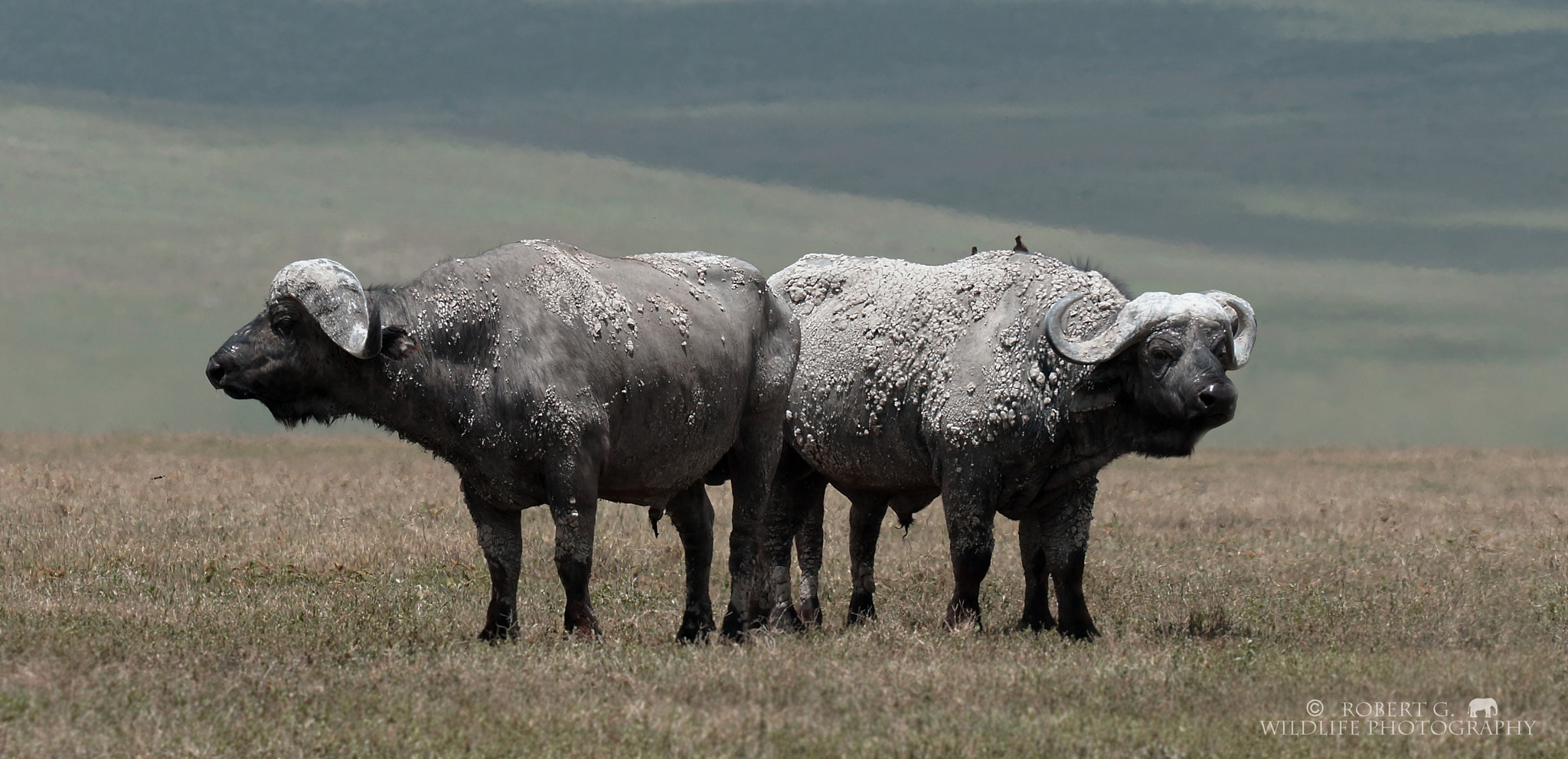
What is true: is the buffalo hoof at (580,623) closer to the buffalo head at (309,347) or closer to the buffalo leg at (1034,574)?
the buffalo head at (309,347)

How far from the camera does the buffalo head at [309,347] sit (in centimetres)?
983

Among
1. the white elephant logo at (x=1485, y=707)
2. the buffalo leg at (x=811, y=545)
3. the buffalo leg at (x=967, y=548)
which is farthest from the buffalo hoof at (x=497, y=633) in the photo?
the white elephant logo at (x=1485, y=707)

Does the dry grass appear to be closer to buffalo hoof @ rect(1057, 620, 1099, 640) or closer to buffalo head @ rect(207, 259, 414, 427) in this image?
buffalo hoof @ rect(1057, 620, 1099, 640)

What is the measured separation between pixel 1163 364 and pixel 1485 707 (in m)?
3.23

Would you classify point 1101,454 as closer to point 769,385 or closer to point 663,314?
point 769,385

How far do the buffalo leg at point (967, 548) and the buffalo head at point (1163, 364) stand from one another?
1145mm

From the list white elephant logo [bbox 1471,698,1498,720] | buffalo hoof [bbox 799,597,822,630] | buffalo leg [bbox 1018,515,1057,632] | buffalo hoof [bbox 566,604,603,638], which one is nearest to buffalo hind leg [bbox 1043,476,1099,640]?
buffalo leg [bbox 1018,515,1057,632]

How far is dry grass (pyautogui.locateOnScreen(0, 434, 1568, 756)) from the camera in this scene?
802 cm

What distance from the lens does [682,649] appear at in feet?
34.5

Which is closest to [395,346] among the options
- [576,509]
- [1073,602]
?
[576,509]

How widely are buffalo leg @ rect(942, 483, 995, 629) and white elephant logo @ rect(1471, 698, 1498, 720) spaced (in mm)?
3693

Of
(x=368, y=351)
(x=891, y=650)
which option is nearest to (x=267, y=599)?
(x=368, y=351)

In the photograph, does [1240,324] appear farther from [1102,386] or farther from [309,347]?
[309,347]

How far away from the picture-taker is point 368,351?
32.4 feet
